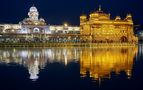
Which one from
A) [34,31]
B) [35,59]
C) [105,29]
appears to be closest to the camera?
[35,59]

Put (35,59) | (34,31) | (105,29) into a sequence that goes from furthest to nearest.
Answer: (34,31) → (105,29) → (35,59)

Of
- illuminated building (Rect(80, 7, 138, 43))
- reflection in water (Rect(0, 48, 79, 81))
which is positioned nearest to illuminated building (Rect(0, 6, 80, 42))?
illuminated building (Rect(80, 7, 138, 43))

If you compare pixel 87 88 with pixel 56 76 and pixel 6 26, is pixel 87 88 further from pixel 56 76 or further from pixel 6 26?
pixel 6 26

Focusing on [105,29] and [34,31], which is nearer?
[105,29]

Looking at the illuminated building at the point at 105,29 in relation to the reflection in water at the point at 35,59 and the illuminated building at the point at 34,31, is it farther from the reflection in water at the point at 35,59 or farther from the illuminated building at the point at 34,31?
the reflection in water at the point at 35,59

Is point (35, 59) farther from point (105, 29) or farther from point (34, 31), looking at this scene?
point (34, 31)

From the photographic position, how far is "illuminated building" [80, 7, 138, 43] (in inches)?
3091

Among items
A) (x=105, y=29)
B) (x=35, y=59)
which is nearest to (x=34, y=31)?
(x=105, y=29)

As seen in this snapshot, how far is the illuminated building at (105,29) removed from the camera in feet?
258

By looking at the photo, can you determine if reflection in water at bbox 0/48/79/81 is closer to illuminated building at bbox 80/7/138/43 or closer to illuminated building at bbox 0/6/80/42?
illuminated building at bbox 80/7/138/43

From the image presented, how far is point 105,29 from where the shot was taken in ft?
261

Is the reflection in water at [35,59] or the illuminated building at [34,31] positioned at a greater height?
the illuminated building at [34,31]

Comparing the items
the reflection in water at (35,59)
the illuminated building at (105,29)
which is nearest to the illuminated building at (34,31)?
the illuminated building at (105,29)

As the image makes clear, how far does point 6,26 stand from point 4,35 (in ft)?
25.3
